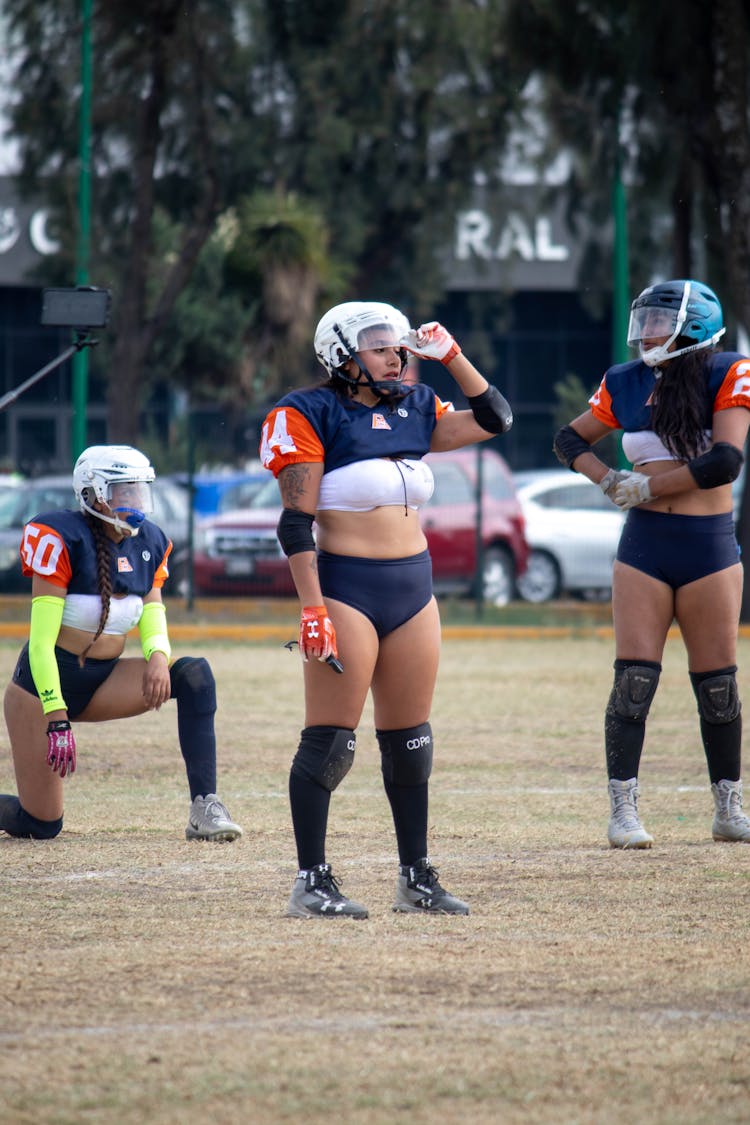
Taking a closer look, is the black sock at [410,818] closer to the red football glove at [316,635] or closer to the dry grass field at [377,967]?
the dry grass field at [377,967]

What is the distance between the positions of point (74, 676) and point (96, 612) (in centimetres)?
27

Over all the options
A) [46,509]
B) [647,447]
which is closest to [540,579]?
[46,509]

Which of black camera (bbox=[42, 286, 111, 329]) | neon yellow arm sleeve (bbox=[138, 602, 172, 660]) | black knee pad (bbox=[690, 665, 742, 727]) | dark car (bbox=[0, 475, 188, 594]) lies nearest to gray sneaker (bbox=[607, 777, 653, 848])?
black knee pad (bbox=[690, 665, 742, 727])

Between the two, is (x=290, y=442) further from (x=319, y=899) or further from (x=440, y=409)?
(x=319, y=899)

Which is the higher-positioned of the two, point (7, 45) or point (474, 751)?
point (7, 45)

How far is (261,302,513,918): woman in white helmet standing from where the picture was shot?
231 inches

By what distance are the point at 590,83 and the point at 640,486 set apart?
1592 cm

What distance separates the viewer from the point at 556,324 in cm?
4500

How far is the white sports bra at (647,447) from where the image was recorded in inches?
284

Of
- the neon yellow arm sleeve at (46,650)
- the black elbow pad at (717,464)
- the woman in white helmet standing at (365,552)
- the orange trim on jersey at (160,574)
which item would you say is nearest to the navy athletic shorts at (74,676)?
the neon yellow arm sleeve at (46,650)

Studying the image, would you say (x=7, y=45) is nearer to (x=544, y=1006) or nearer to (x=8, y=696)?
(x=8, y=696)

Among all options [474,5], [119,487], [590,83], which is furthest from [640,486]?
[474,5]

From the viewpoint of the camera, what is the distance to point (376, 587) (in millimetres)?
5887

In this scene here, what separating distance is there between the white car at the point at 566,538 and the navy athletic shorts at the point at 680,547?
15.8 m
